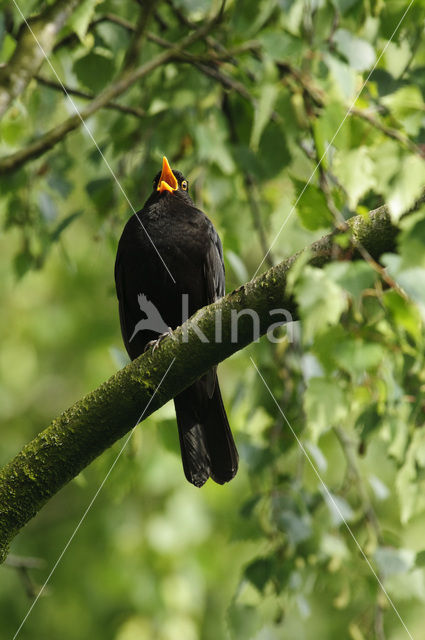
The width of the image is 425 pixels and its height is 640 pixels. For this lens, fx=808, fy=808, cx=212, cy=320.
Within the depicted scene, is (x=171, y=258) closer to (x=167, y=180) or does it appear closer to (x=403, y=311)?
(x=167, y=180)

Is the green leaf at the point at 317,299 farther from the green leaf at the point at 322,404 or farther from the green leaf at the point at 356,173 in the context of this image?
the green leaf at the point at 322,404

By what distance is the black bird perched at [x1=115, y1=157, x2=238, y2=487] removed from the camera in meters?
3.19

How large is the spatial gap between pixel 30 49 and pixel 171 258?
95 cm

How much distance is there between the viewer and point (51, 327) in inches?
266

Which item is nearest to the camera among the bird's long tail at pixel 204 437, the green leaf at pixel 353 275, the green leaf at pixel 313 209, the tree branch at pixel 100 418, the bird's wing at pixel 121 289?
the green leaf at pixel 353 275

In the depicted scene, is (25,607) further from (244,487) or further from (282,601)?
(282,601)

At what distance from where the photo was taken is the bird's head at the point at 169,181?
3488 millimetres

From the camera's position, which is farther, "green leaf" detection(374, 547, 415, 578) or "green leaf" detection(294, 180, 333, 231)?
→ "green leaf" detection(374, 547, 415, 578)

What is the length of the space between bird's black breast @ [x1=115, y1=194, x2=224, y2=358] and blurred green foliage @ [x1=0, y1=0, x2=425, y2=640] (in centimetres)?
11

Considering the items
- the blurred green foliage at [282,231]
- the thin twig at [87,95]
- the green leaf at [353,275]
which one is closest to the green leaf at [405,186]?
the blurred green foliage at [282,231]

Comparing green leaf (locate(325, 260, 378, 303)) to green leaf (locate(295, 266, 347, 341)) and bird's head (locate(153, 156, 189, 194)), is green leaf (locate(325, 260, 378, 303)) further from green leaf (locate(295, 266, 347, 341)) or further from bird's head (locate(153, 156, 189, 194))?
bird's head (locate(153, 156, 189, 194))

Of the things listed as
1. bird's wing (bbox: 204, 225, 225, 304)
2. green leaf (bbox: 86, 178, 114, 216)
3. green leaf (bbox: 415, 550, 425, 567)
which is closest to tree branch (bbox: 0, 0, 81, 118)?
green leaf (bbox: 86, 178, 114, 216)

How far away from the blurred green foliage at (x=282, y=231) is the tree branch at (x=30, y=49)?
108 millimetres

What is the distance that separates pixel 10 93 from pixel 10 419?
4216 millimetres
